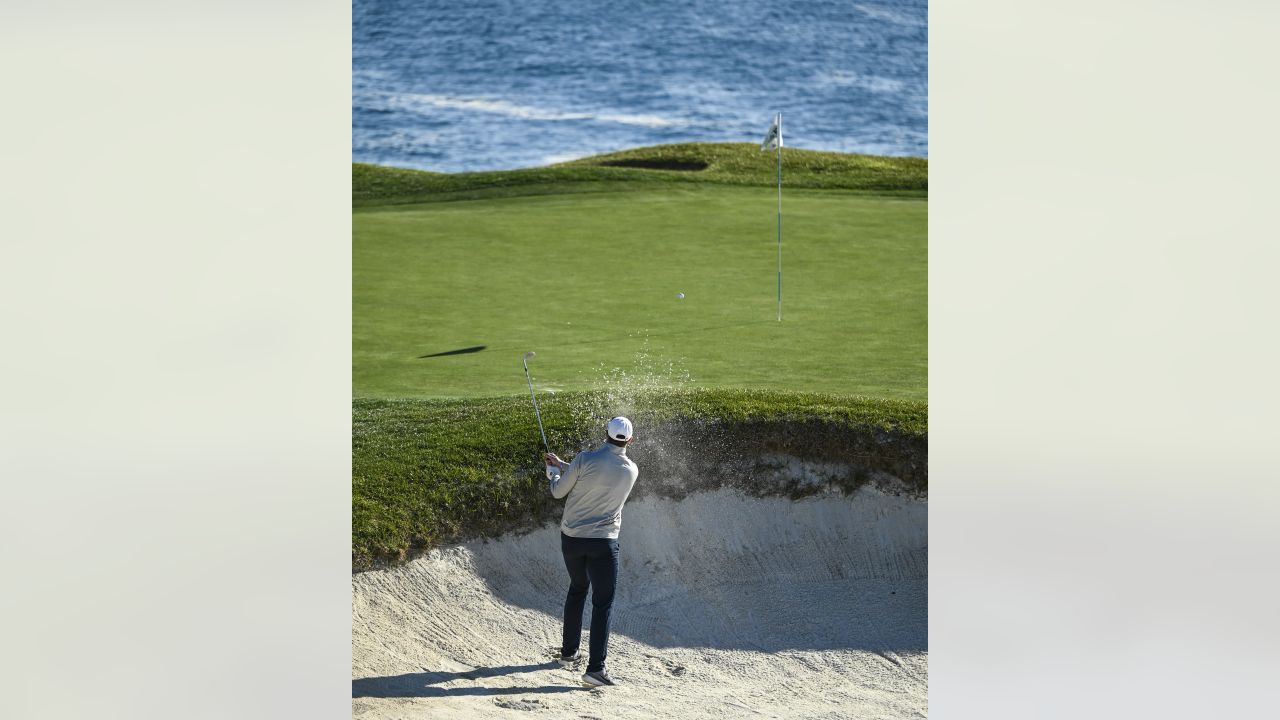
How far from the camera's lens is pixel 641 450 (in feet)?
28.6

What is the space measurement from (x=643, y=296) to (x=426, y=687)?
6239 mm

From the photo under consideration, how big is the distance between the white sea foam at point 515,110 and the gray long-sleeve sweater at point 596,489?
19.9 meters

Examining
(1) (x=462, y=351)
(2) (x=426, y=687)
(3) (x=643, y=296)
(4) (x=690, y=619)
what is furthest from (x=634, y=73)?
(2) (x=426, y=687)

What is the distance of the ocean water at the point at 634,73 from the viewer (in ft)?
83.9

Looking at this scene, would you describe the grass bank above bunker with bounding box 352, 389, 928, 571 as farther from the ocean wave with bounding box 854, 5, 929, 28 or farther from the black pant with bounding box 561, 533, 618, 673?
the ocean wave with bounding box 854, 5, 929, 28

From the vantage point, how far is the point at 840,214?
1662 centimetres

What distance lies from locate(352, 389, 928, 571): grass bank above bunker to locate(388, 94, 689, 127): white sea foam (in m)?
17.4

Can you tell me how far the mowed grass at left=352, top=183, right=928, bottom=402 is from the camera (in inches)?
403

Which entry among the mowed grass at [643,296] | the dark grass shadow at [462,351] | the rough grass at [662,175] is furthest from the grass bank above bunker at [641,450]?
the rough grass at [662,175]

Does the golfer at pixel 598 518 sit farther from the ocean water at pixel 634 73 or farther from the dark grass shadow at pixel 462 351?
the ocean water at pixel 634 73

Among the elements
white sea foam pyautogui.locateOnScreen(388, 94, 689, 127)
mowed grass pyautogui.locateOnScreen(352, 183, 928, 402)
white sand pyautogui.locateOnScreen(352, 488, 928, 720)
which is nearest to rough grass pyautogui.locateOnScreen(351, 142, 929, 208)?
mowed grass pyautogui.locateOnScreen(352, 183, 928, 402)
